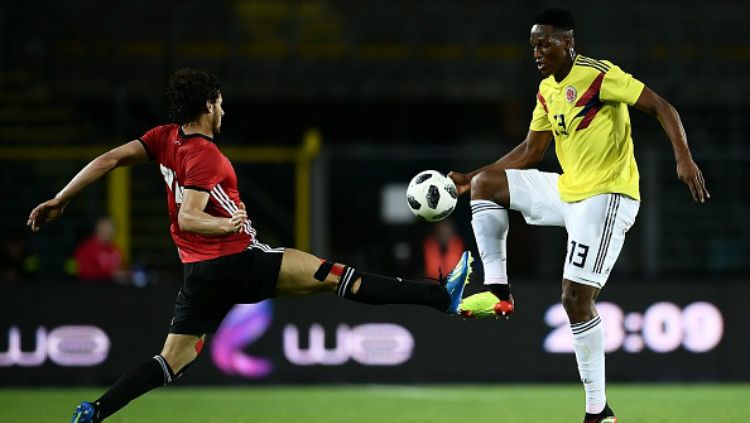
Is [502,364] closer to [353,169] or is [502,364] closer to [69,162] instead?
[353,169]

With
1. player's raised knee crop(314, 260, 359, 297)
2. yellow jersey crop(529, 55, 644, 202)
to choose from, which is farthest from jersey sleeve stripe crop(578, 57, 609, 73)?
player's raised knee crop(314, 260, 359, 297)

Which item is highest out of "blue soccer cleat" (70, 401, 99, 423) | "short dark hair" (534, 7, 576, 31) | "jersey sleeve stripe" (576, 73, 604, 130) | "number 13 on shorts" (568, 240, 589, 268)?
"short dark hair" (534, 7, 576, 31)

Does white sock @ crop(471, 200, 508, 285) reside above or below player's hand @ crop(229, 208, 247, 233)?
below

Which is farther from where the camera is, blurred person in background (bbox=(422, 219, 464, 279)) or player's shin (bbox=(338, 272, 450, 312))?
blurred person in background (bbox=(422, 219, 464, 279))

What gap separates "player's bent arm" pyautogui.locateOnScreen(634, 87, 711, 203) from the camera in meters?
6.32

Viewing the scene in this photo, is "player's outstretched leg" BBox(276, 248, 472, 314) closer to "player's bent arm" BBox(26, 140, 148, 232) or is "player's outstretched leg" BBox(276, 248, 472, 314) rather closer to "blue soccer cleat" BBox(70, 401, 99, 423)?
"player's bent arm" BBox(26, 140, 148, 232)

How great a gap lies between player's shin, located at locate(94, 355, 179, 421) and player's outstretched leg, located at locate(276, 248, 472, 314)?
0.73 metres

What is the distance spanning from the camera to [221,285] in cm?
651

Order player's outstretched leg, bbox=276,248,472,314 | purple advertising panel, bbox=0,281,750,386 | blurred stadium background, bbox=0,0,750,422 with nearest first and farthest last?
player's outstretched leg, bbox=276,248,472,314 → purple advertising panel, bbox=0,281,750,386 → blurred stadium background, bbox=0,0,750,422

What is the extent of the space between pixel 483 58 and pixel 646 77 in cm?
258

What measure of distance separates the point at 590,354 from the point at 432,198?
123 centimetres

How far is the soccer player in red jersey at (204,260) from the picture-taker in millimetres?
6383

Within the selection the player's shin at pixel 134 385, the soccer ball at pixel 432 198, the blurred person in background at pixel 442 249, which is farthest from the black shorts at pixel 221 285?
the blurred person in background at pixel 442 249

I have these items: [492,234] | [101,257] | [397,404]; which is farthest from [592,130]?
[101,257]
